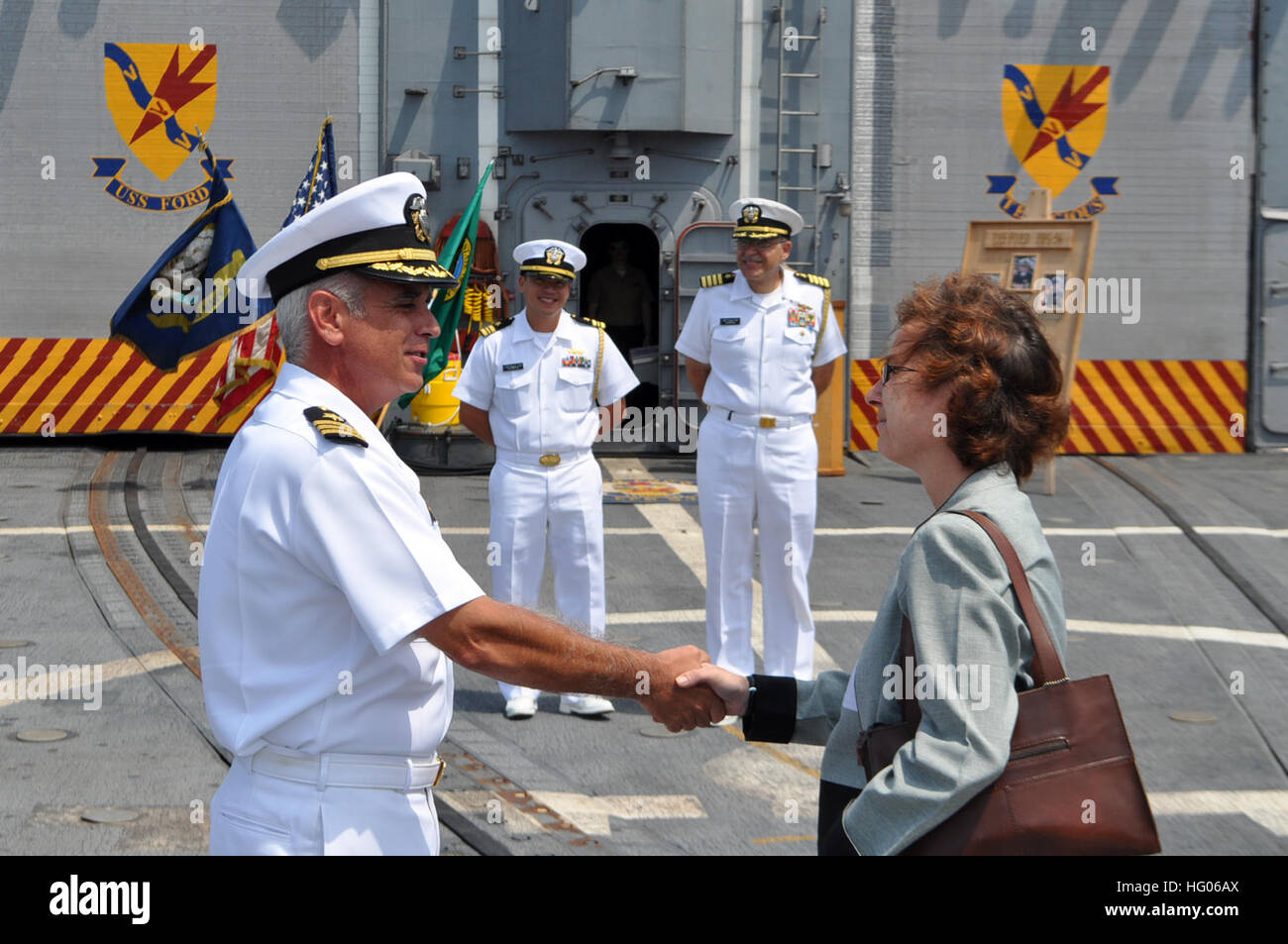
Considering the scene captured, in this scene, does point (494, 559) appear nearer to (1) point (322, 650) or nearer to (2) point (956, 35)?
(1) point (322, 650)

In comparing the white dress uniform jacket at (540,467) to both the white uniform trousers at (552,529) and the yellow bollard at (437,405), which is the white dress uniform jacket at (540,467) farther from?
the yellow bollard at (437,405)

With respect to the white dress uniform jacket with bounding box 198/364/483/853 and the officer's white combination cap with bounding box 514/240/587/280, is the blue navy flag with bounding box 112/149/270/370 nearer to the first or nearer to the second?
the officer's white combination cap with bounding box 514/240/587/280

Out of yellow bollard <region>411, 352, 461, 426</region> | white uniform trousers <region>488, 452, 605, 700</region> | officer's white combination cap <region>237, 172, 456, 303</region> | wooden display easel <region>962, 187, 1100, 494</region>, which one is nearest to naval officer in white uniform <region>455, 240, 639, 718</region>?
white uniform trousers <region>488, 452, 605, 700</region>

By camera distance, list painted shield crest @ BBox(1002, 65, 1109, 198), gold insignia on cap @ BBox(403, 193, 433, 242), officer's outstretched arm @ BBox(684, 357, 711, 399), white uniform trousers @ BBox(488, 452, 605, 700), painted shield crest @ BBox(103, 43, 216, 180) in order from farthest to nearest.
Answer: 1. painted shield crest @ BBox(1002, 65, 1109, 198)
2. painted shield crest @ BBox(103, 43, 216, 180)
3. officer's outstretched arm @ BBox(684, 357, 711, 399)
4. white uniform trousers @ BBox(488, 452, 605, 700)
5. gold insignia on cap @ BBox(403, 193, 433, 242)

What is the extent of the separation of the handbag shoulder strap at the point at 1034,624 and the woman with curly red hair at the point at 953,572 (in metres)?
0.01

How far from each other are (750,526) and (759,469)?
0.33m

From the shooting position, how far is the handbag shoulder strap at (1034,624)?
7.63 ft

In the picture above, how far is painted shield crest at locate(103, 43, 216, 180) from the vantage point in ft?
42.2

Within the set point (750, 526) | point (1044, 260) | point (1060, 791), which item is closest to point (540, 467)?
point (750, 526)

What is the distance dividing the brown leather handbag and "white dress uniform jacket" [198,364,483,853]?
0.91 m

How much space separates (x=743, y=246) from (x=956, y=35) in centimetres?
727

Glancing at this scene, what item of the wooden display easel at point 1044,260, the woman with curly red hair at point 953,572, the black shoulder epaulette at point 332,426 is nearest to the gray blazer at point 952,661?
the woman with curly red hair at point 953,572

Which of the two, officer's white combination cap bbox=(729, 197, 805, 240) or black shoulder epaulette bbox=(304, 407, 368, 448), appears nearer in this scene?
black shoulder epaulette bbox=(304, 407, 368, 448)

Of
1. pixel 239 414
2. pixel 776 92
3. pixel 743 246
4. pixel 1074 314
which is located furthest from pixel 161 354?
pixel 1074 314
